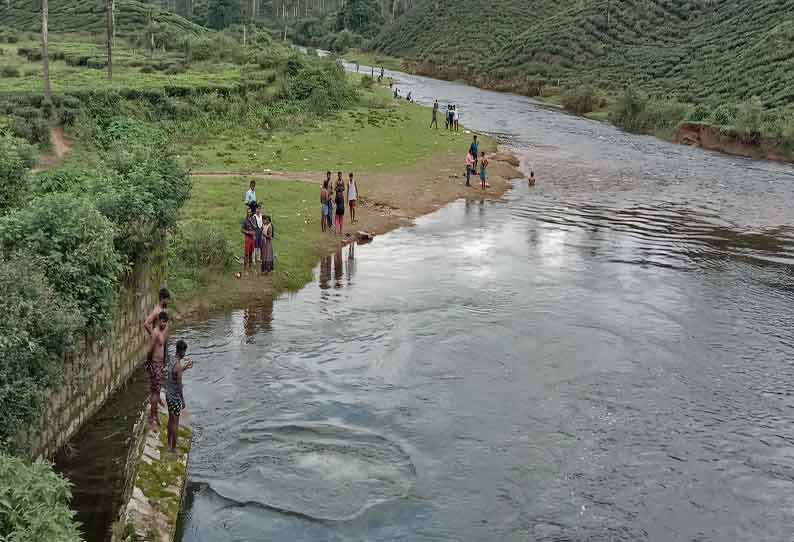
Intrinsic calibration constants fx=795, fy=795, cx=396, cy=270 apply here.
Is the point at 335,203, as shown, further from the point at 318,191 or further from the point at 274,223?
the point at 318,191

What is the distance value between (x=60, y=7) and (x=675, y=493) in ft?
344

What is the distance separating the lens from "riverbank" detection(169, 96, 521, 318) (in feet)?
76.7

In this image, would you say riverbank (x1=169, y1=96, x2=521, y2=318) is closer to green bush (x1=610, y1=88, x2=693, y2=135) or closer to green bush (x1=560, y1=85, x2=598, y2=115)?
green bush (x1=610, y1=88, x2=693, y2=135)

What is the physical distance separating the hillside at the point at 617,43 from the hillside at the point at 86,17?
124ft

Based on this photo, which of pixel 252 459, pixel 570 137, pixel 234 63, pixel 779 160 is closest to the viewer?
pixel 252 459

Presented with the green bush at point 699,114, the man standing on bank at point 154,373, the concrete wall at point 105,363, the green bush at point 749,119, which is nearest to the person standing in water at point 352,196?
the concrete wall at point 105,363

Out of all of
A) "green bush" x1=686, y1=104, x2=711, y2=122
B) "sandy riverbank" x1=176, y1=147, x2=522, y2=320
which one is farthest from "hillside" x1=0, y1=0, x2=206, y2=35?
"green bush" x1=686, y1=104, x2=711, y2=122

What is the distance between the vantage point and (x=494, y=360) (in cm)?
1953

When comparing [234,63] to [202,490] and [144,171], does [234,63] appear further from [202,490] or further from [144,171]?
[202,490]

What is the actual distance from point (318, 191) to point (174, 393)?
810 inches

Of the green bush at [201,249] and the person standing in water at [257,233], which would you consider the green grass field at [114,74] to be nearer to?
the green bush at [201,249]

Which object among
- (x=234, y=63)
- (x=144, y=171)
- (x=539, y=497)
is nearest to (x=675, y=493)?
(x=539, y=497)

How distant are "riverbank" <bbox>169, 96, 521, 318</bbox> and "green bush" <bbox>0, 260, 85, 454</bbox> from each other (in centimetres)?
823

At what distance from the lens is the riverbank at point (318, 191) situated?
23.4 meters
